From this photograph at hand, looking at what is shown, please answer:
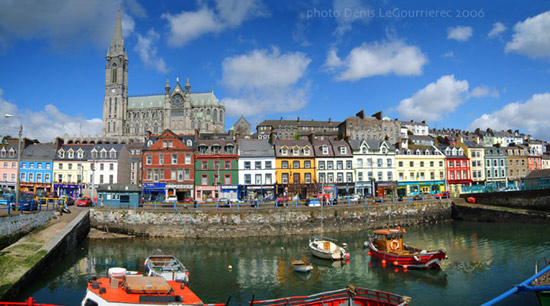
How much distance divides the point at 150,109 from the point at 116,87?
20.4 metres

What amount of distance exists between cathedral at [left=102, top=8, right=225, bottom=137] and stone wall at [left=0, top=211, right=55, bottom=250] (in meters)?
114

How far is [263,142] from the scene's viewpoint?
63.0 meters

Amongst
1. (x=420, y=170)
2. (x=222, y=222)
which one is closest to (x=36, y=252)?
(x=222, y=222)

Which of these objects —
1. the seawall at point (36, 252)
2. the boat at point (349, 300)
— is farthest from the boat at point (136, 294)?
the seawall at point (36, 252)

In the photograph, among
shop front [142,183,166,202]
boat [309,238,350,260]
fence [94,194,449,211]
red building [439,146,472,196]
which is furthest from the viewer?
red building [439,146,472,196]

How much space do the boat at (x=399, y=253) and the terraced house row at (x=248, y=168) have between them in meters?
25.3

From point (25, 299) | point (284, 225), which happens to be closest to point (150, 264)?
point (25, 299)

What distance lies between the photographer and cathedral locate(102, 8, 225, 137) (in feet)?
486

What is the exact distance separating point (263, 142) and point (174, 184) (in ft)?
55.9

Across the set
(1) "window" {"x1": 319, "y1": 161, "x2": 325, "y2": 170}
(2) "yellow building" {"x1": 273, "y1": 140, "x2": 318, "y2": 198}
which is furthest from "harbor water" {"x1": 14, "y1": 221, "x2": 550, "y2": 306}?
(1) "window" {"x1": 319, "y1": 161, "x2": 325, "y2": 170}

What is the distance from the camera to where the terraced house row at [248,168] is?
2287 inches

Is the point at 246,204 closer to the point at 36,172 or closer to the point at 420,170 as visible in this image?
the point at 420,170

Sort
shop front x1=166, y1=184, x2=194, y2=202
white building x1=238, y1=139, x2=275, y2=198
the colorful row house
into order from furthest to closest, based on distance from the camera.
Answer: white building x1=238, y1=139, x2=275, y2=198, the colorful row house, shop front x1=166, y1=184, x2=194, y2=202

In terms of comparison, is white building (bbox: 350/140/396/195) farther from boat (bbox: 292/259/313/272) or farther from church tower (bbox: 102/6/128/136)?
church tower (bbox: 102/6/128/136)
